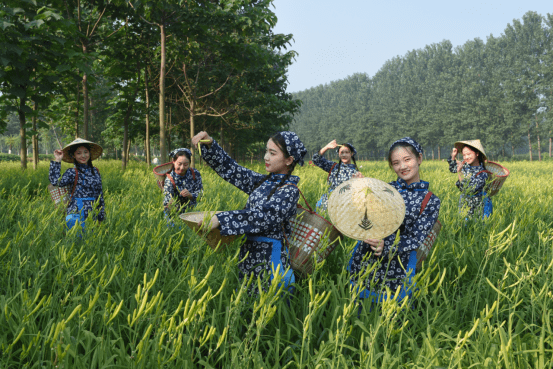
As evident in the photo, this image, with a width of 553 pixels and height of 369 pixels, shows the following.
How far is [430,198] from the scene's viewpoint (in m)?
1.76

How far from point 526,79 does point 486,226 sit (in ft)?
152

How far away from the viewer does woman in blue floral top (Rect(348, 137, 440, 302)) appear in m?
1.64

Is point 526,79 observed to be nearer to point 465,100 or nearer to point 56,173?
point 465,100

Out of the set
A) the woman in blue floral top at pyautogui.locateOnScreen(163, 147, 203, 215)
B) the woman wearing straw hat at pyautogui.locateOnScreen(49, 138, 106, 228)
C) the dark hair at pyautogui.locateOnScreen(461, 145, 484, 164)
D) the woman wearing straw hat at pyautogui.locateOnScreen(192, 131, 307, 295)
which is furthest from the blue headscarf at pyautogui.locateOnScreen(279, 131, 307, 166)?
the dark hair at pyautogui.locateOnScreen(461, 145, 484, 164)

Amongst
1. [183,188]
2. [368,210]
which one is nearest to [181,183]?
[183,188]

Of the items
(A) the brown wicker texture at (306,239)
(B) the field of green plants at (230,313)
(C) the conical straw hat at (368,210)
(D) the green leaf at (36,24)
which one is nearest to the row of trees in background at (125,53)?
(D) the green leaf at (36,24)

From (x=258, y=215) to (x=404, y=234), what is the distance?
0.81m

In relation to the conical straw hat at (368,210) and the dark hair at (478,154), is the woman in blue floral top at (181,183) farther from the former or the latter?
the dark hair at (478,154)

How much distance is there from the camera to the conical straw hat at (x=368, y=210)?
1325 millimetres

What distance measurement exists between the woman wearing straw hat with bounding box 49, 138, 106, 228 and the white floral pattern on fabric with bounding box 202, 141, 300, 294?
1.76 meters

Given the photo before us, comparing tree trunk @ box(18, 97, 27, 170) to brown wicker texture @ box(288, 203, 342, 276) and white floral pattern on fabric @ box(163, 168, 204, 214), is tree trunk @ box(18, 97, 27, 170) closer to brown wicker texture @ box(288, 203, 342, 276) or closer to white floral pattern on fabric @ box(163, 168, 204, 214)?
white floral pattern on fabric @ box(163, 168, 204, 214)

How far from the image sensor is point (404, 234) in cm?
174

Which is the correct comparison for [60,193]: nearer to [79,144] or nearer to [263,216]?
[79,144]

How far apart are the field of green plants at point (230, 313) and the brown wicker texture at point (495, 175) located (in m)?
0.47
